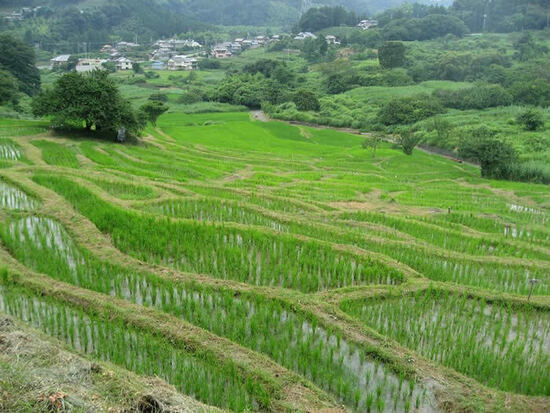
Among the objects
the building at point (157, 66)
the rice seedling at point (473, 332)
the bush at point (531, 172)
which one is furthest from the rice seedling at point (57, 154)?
the building at point (157, 66)

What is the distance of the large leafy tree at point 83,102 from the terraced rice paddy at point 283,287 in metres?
5.86

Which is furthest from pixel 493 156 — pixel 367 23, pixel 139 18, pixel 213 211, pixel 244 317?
pixel 139 18

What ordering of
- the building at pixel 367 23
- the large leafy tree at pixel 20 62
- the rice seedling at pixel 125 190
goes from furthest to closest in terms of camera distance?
the building at pixel 367 23 → the large leafy tree at pixel 20 62 → the rice seedling at pixel 125 190

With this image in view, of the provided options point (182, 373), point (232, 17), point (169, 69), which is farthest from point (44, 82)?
point (232, 17)

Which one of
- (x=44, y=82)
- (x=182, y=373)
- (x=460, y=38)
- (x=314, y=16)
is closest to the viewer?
(x=182, y=373)

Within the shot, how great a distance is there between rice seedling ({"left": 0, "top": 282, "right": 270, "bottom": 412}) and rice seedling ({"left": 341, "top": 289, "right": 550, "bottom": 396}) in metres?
2.98

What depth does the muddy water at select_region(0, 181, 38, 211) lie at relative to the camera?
13.4 metres

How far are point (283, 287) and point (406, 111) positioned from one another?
48.4m

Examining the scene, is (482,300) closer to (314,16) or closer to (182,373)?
(182,373)

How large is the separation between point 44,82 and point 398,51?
5637 centimetres

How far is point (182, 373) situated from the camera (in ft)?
21.0

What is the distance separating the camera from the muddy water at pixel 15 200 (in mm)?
13422

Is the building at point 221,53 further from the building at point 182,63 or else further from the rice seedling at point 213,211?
the rice seedling at point 213,211

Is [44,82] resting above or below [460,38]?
below
